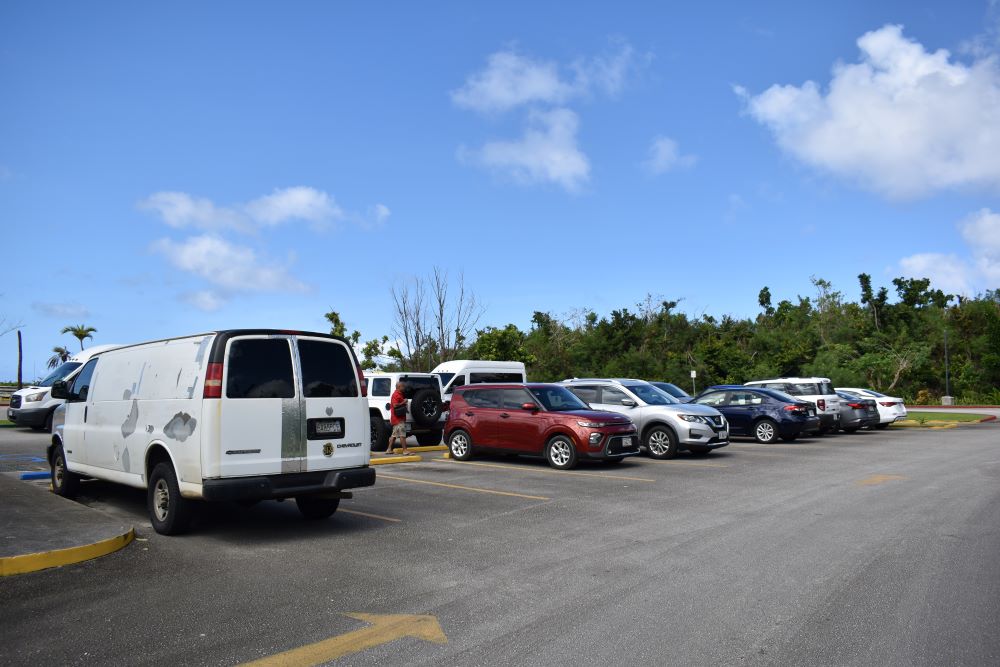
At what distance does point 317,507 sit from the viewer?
9.06m

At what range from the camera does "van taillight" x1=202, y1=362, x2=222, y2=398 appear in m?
7.38

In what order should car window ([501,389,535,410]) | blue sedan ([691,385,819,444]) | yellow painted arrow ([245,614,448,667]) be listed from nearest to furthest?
1. yellow painted arrow ([245,614,448,667])
2. car window ([501,389,535,410])
3. blue sedan ([691,385,819,444])

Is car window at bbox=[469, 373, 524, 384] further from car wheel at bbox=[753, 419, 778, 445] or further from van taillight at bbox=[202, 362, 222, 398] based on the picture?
van taillight at bbox=[202, 362, 222, 398]

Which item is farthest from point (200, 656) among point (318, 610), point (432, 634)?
point (432, 634)

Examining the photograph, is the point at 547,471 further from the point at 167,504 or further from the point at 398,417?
the point at 167,504

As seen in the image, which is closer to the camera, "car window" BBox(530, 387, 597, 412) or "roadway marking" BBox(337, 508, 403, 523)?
"roadway marking" BBox(337, 508, 403, 523)

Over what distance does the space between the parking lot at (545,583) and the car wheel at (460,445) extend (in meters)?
4.40

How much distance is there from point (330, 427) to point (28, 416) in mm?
17274

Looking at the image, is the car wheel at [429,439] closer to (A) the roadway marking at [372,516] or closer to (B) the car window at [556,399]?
(B) the car window at [556,399]

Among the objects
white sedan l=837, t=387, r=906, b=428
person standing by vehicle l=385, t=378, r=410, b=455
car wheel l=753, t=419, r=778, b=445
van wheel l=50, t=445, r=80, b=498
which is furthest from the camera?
white sedan l=837, t=387, r=906, b=428

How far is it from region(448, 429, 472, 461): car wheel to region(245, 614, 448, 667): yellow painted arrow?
1016cm

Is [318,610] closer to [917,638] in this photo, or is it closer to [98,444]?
[917,638]

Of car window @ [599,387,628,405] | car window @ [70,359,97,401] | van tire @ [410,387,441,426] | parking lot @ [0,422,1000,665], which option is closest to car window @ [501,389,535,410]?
car window @ [599,387,628,405]

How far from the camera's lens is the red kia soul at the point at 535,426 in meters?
13.8
